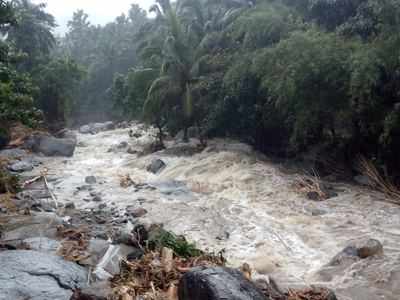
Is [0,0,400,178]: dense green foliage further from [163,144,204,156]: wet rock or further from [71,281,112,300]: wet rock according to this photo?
[71,281,112,300]: wet rock

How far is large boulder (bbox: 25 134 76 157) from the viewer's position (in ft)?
60.6

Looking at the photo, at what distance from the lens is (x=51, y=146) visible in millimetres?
18625

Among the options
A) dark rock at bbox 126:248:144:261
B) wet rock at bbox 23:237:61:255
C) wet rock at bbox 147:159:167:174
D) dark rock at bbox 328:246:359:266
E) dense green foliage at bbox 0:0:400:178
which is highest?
dense green foliage at bbox 0:0:400:178

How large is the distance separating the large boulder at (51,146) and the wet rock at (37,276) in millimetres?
12423

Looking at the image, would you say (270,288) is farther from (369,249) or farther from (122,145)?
(122,145)

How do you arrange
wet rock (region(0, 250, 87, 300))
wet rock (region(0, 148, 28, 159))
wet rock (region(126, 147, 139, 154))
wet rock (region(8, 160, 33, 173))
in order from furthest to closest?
wet rock (region(126, 147, 139, 154)) < wet rock (region(0, 148, 28, 159)) < wet rock (region(8, 160, 33, 173)) < wet rock (region(0, 250, 87, 300))

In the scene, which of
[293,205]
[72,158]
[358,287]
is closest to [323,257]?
[358,287]

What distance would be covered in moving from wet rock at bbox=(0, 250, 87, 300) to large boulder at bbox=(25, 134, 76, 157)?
489 inches

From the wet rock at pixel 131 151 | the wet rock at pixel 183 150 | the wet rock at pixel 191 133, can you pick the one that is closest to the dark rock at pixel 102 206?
the wet rock at pixel 183 150

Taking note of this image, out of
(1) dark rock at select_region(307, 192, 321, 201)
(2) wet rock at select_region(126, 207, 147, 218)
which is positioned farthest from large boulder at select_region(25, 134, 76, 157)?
(1) dark rock at select_region(307, 192, 321, 201)

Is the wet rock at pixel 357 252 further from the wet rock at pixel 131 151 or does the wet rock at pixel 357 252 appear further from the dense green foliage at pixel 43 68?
the dense green foliage at pixel 43 68

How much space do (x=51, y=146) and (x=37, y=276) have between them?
1354 centimetres

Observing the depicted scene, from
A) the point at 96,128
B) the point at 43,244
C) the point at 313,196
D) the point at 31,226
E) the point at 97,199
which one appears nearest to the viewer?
the point at 43,244

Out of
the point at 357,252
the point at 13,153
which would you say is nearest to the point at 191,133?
the point at 13,153
